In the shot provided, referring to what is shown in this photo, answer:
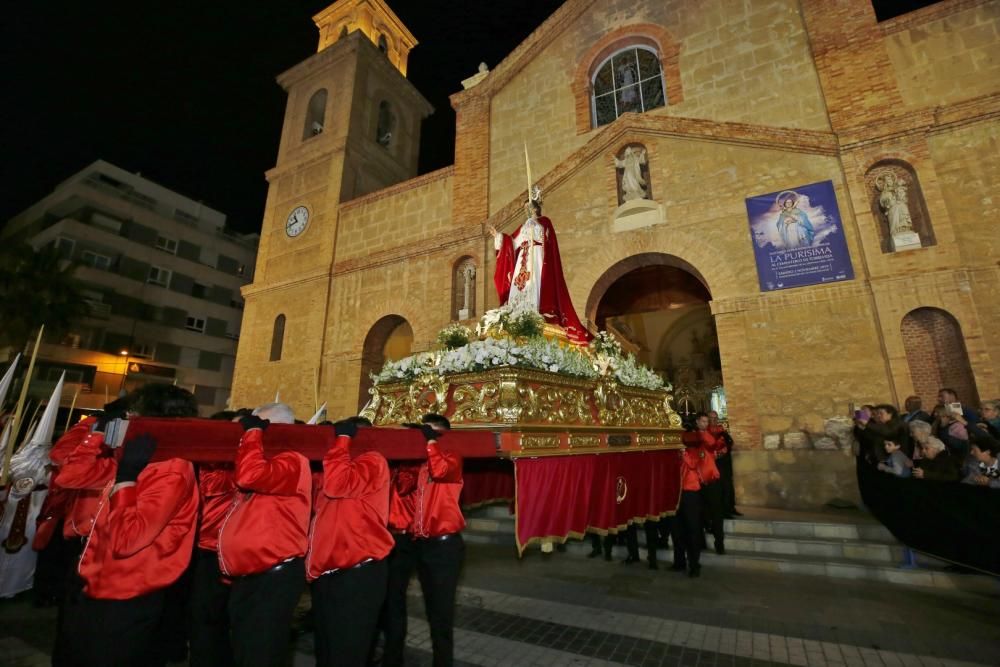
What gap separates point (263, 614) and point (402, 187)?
1328 cm

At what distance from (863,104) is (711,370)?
10.4 metres

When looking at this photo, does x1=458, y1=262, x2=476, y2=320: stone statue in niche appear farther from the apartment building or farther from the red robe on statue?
the apartment building

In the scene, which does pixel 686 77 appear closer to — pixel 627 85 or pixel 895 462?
pixel 627 85

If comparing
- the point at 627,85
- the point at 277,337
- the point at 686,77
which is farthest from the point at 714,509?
the point at 277,337

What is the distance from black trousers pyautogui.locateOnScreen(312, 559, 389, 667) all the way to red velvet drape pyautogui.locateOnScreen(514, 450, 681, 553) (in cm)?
110

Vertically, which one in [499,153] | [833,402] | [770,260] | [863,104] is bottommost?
[833,402]

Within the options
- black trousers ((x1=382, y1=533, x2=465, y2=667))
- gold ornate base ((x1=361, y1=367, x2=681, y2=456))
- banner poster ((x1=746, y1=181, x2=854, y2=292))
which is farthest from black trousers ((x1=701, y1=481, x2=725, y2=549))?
banner poster ((x1=746, y1=181, x2=854, y2=292))

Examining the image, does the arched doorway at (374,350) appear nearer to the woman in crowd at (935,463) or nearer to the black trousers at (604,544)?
the black trousers at (604,544)

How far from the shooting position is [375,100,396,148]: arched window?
1769cm

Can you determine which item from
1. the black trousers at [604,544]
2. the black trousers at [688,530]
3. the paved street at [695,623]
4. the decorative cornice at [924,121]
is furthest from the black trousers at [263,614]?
the decorative cornice at [924,121]

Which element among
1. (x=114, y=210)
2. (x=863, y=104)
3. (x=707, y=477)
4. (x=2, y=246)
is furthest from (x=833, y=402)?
(x=2, y=246)

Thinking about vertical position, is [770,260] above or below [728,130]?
below

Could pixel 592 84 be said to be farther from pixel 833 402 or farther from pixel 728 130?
pixel 833 402

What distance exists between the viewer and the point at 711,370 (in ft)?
57.8
